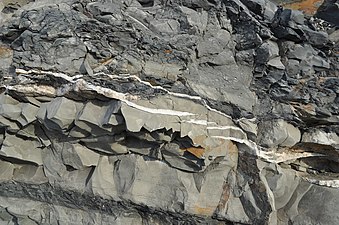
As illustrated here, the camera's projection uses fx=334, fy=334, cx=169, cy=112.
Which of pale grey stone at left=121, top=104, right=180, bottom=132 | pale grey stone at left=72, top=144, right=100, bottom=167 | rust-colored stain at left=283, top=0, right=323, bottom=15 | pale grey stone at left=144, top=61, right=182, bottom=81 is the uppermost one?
rust-colored stain at left=283, top=0, right=323, bottom=15

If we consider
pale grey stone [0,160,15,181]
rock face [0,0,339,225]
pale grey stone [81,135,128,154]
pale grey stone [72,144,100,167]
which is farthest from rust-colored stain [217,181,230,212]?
pale grey stone [0,160,15,181]

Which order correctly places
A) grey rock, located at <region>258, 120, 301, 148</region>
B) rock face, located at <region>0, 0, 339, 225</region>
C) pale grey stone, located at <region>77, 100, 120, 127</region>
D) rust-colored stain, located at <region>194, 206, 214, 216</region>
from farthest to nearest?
rust-colored stain, located at <region>194, 206, 214, 216</region>
grey rock, located at <region>258, 120, 301, 148</region>
rock face, located at <region>0, 0, 339, 225</region>
pale grey stone, located at <region>77, 100, 120, 127</region>

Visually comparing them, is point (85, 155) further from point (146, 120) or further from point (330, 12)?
point (330, 12)

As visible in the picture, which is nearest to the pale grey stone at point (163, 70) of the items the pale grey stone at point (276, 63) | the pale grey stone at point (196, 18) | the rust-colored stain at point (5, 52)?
the pale grey stone at point (196, 18)

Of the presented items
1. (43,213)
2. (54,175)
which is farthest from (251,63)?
(43,213)

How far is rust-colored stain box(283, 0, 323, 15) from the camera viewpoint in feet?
21.6

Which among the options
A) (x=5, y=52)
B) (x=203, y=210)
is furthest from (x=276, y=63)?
(x=5, y=52)

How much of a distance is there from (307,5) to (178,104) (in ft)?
11.6

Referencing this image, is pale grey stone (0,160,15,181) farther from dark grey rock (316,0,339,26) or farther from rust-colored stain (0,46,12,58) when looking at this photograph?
dark grey rock (316,0,339,26)

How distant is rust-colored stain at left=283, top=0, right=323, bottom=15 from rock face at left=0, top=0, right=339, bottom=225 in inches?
32.8

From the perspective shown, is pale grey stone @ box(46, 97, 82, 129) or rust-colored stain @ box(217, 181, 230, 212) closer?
pale grey stone @ box(46, 97, 82, 129)

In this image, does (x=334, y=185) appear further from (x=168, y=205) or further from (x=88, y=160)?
(x=88, y=160)

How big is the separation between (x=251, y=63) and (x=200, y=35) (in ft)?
3.43

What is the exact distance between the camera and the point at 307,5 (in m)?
6.76
